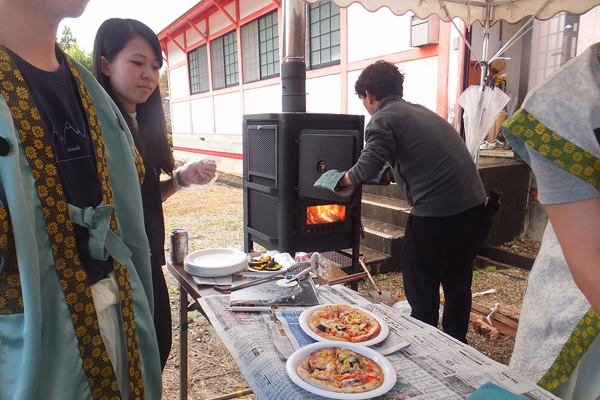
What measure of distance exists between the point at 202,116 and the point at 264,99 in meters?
4.44

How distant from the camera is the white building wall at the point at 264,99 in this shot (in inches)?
360

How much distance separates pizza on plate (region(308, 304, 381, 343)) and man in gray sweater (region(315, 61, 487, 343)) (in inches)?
52.3

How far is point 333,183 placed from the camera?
2871 millimetres

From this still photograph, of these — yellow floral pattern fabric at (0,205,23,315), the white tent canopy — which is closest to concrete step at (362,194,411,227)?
the white tent canopy

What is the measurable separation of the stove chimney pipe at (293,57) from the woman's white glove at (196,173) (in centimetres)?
166

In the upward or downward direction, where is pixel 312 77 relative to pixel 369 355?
upward

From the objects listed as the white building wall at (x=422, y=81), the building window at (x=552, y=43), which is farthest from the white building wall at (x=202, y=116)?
the building window at (x=552, y=43)

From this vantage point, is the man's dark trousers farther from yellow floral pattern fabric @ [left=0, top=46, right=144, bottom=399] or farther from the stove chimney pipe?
yellow floral pattern fabric @ [left=0, top=46, right=144, bottom=399]

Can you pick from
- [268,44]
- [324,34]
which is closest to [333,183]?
[324,34]

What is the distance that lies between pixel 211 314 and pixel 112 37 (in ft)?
3.95

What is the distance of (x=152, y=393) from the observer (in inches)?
49.6

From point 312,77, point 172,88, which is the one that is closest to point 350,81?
point 312,77

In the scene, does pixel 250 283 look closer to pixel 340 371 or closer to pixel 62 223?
pixel 340 371

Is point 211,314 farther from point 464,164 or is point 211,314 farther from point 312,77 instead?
point 312,77
